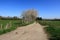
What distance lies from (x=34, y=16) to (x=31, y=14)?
277cm

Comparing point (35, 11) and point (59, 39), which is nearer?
point (59, 39)

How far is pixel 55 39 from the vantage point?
1182cm

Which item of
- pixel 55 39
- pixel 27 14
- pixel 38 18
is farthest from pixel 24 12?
pixel 55 39

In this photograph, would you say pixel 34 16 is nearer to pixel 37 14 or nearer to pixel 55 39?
pixel 37 14

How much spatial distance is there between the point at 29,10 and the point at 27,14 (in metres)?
3.86

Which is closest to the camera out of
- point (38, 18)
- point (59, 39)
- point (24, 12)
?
point (59, 39)

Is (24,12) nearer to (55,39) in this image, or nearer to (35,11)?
(35,11)

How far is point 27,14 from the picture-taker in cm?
11588

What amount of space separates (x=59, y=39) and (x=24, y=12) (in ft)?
332

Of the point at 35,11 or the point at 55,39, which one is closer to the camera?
the point at 55,39

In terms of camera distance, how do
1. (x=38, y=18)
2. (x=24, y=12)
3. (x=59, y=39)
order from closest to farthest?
(x=59, y=39), (x=24, y=12), (x=38, y=18)

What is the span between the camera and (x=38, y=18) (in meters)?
120

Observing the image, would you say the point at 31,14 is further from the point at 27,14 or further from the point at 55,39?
the point at 55,39

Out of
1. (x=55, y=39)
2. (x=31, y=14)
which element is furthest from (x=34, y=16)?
(x=55, y=39)
